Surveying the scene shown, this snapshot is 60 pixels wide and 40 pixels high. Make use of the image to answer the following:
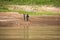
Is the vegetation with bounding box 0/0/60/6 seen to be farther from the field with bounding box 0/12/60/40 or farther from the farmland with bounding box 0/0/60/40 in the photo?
the field with bounding box 0/12/60/40

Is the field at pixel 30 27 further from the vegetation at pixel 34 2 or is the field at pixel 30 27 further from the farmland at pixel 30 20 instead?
the vegetation at pixel 34 2

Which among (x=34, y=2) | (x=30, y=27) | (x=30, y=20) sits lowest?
(x=30, y=27)

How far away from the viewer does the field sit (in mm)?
3855

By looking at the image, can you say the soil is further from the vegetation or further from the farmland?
the vegetation

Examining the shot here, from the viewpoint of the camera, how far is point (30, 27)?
3879 millimetres

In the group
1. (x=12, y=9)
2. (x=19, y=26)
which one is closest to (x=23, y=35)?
(x=19, y=26)

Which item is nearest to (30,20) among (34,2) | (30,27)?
(30,27)

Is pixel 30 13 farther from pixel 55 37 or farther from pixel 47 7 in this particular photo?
pixel 55 37

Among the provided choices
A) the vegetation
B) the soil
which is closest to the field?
the soil

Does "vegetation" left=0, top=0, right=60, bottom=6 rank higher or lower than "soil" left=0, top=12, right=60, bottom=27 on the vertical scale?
higher

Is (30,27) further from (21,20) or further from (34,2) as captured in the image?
(34,2)

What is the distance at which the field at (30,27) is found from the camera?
3.86 metres

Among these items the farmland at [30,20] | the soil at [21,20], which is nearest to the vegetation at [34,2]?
the farmland at [30,20]

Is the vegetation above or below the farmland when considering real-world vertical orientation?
above
